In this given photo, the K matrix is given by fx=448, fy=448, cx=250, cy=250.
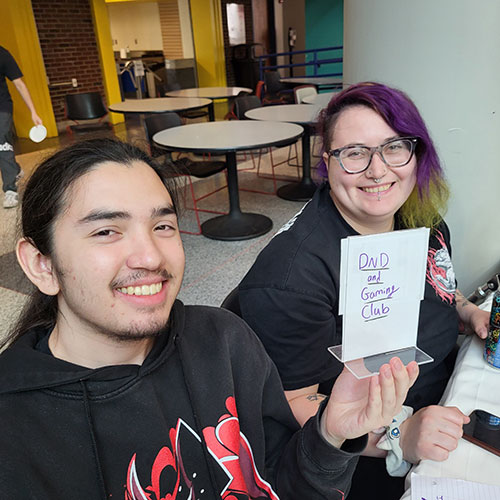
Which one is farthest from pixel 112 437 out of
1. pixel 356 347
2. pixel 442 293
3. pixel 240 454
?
pixel 442 293

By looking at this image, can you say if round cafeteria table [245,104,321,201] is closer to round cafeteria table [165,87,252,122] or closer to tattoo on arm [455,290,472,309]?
round cafeteria table [165,87,252,122]

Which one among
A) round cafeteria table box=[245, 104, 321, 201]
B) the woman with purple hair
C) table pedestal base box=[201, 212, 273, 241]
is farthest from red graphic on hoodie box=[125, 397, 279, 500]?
round cafeteria table box=[245, 104, 321, 201]

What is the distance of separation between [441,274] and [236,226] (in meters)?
2.81

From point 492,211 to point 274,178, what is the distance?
378 cm

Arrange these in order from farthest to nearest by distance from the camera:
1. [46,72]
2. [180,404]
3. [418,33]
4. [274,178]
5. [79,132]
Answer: [46,72] → [79,132] → [274,178] → [418,33] → [180,404]

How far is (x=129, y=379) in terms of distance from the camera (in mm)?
822

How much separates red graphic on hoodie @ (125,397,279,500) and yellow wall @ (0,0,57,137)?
28.0 ft

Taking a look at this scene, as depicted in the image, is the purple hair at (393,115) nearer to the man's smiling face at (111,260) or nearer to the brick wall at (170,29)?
the man's smiling face at (111,260)

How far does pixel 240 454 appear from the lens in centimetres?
94

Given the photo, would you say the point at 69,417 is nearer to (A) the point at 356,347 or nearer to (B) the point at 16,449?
(B) the point at 16,449

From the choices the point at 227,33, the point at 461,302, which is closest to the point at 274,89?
the point at 227,33

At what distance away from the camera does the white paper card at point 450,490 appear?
75cm

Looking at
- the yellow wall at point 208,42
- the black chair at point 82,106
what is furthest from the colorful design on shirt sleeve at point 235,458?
the yellow wall at point 208,42

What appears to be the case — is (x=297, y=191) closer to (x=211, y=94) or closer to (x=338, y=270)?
(x=211, y=94)
